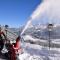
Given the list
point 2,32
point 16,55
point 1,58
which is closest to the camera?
point 16,55

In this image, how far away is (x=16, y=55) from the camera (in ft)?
45.2

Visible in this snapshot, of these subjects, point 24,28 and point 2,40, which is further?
point 2,40

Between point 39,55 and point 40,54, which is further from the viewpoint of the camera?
point 40,54

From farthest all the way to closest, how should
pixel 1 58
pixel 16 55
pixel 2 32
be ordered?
1. pixel 2 32
2. pixel 1 58
3. pixel 16 55

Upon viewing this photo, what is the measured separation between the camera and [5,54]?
604 inches

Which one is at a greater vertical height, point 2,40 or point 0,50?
point 2,40

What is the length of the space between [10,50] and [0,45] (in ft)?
10.5

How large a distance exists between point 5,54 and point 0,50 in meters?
1.79

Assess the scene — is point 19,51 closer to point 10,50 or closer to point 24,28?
point 10,50

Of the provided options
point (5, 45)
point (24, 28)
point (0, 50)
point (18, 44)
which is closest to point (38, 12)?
point (24, 28)

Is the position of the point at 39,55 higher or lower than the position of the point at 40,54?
higher

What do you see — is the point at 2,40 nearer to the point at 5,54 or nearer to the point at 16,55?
the point at 5,54

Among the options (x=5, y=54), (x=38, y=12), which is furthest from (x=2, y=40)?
(x=38, y=12)

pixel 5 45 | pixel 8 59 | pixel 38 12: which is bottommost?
pixel 8 59
